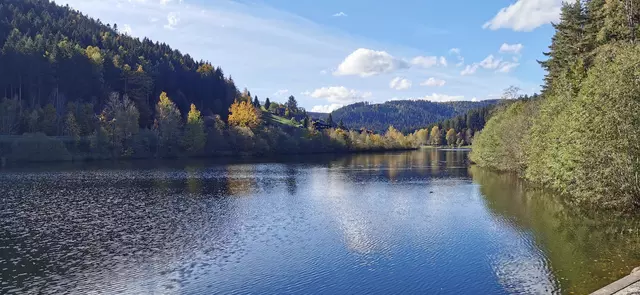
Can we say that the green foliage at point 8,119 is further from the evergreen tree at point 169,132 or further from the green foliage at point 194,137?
the green foliage at point 194,137

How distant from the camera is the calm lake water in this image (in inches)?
779

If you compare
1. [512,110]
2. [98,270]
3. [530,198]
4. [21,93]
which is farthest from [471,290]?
[21,93]

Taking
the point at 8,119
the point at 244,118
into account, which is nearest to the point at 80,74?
the point at 8,119

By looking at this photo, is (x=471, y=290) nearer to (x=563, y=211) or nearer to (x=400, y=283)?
(x=400, y=283)

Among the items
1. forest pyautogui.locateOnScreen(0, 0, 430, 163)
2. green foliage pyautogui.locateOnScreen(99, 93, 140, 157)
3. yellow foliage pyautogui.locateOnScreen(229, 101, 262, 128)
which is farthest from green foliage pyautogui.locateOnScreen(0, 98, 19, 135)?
yellow foliage pyautogui.locateOnScreen(229, 101, 262, 128)

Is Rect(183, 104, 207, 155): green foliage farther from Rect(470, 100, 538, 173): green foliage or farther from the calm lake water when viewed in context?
the calm lake water

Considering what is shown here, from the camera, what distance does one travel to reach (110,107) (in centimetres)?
12375

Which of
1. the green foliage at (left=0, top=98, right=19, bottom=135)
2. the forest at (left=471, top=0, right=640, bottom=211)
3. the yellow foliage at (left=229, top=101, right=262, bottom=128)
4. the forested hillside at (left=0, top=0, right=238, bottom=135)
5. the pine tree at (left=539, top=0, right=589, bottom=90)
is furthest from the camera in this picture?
the yellow foliage at (left=229, top=101, right=262, bottom=128)

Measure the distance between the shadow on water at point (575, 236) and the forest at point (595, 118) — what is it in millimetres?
1929

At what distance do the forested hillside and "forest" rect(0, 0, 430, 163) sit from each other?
0.27m

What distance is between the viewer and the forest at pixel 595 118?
30141 mm

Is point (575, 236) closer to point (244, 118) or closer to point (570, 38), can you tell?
point (570, 38)

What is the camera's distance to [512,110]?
240ft

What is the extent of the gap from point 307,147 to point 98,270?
136 metres
